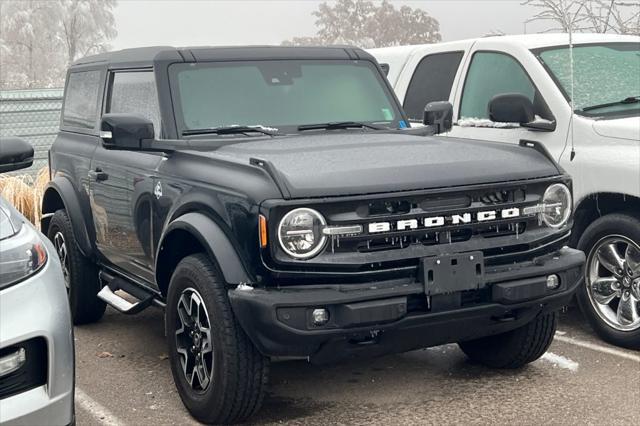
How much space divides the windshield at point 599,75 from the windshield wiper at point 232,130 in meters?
2.13

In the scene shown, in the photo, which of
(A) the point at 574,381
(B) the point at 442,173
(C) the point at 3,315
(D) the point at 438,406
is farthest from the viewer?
(A) the point at 574,381

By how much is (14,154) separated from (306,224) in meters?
1.31

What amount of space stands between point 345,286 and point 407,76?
3.91 meters

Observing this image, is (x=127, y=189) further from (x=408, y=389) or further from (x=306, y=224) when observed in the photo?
(x=408, y=389)

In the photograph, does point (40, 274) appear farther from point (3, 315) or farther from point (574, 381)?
point (574, 381)

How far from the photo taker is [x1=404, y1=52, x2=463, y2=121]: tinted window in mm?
7184

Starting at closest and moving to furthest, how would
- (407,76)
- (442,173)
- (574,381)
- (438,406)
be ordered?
(442,173) < (438,406) < (574,381) < (407,76)

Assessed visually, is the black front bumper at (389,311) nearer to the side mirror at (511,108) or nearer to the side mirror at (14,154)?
the side mirror at (14,154)

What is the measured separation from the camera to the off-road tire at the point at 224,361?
4.27 m

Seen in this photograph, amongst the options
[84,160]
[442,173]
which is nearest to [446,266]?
[442,173]

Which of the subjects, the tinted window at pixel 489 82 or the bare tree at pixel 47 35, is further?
the bare tree at pixel 47 35

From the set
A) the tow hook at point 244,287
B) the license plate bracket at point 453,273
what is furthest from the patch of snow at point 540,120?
the tow hook at point 244,287

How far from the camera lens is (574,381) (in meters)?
5.16

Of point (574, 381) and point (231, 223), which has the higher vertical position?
point (231, 223)
